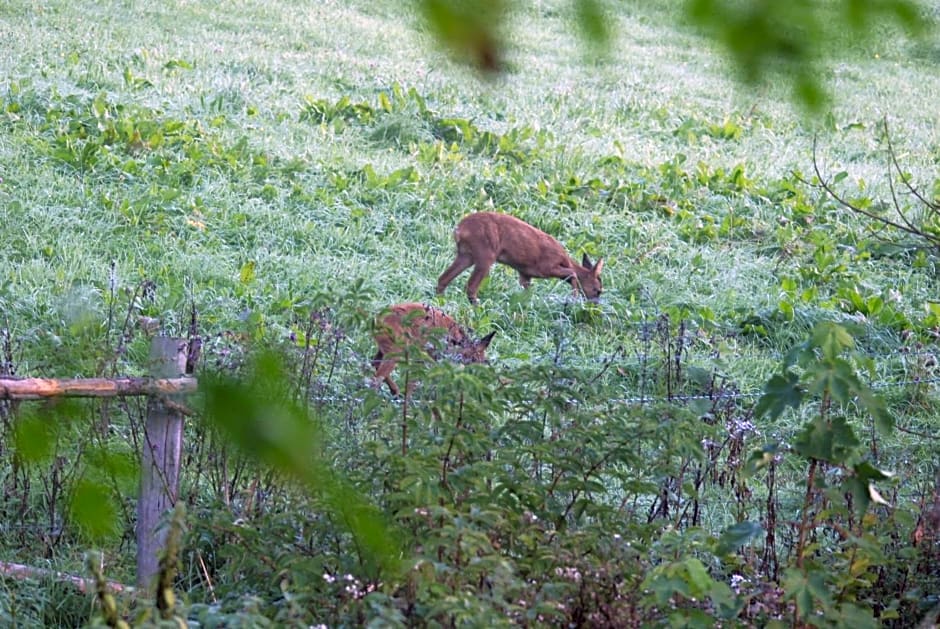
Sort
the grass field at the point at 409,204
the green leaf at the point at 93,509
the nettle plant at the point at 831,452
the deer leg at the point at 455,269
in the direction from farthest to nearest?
the deer leg at the point at 455,269
the grass field at the point at 409,204
the nettle plant at the point at 831,452
the green leaf at the point at 93,509

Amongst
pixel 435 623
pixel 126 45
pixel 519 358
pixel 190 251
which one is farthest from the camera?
pixel 126 45

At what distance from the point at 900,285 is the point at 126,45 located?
32.4 ft

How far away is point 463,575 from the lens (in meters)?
3.39

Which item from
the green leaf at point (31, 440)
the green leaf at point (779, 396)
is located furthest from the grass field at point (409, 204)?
the green leaf at point (31, 440)

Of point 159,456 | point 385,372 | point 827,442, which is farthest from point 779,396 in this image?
point 385,372

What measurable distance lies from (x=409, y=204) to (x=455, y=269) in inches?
57.2

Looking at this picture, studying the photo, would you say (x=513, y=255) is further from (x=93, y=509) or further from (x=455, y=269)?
(x=93, y=509)

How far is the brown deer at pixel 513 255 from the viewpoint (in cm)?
999

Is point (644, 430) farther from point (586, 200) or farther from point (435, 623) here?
point (586, 200)

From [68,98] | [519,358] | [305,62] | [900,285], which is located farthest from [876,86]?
[519,358]

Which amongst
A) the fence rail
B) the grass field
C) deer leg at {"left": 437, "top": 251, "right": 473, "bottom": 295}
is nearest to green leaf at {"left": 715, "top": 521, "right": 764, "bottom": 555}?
the grass field

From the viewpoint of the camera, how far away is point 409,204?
1132 centimetres

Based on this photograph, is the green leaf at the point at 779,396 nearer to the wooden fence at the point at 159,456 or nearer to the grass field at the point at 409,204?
the grass field at the point at 409,204

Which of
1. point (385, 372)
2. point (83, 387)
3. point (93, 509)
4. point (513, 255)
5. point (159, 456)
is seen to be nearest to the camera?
point (93, 509)
